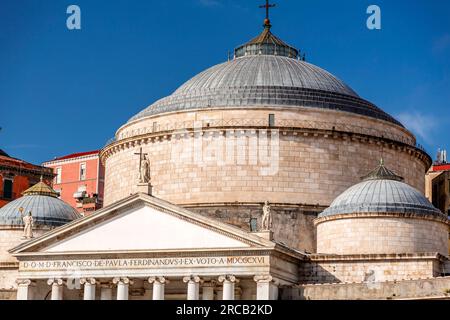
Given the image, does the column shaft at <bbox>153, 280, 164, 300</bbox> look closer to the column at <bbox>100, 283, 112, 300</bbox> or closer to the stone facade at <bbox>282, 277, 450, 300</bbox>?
the column at <bbox>100, 283, 112, 300</bbox>

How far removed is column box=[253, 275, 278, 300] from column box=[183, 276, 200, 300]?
10.7 feet

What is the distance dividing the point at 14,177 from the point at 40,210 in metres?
30.7

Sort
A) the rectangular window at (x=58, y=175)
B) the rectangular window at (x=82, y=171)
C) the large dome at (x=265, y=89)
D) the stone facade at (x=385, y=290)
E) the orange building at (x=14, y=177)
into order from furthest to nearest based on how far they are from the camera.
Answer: the rectangular window at (x=58, y=175)
the rectangular window at (x=82, y=171)
the orange building at (x=14, y=177)
the large dome at (x=265, y=89)
the stone facade at (x=385, y=290)

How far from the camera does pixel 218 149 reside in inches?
2813

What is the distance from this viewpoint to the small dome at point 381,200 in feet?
203

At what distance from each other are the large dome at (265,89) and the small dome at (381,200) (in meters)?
9.66

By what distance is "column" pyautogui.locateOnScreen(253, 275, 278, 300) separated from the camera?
5794 cm

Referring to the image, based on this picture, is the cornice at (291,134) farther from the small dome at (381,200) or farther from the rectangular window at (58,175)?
the rectangular window at (58,175)

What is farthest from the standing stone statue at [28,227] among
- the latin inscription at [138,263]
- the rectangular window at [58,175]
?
the rectangular window at [58,175]

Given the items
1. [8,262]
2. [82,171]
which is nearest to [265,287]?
[8,262]

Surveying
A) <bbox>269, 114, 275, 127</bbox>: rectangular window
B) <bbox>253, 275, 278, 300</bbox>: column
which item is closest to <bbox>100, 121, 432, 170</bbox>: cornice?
<bbox>269, 114, 275, 127</bbox>: rectangular window

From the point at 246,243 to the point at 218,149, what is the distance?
13.3 metres
